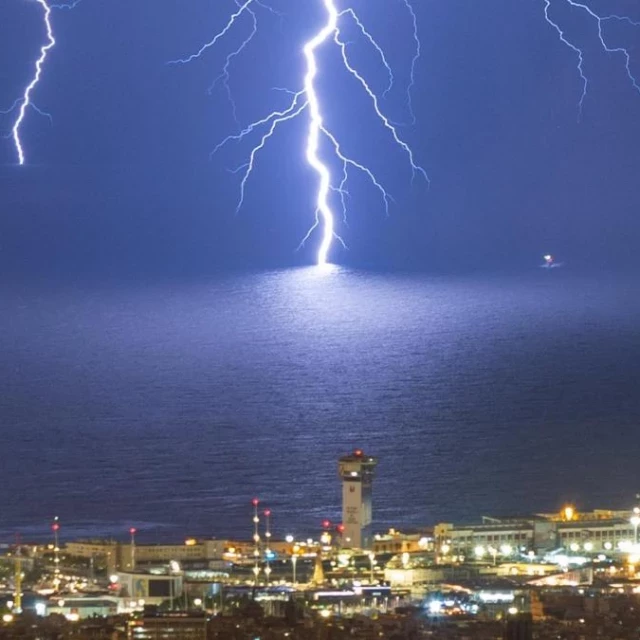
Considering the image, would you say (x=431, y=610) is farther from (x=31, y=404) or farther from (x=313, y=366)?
(x=313, y=366)

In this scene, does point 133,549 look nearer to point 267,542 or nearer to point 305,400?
point 267,542

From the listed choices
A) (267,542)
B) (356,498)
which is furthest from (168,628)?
(356,498)

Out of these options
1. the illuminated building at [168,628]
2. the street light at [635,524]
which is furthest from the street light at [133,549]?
the street light at [635,524]

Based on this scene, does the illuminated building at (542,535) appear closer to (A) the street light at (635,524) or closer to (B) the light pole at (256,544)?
(A) the street light at (635,524)

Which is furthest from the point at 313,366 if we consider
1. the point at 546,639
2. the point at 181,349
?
the point at 546,639

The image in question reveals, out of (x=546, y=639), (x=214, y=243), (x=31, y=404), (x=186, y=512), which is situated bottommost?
(x=546, y=639)
